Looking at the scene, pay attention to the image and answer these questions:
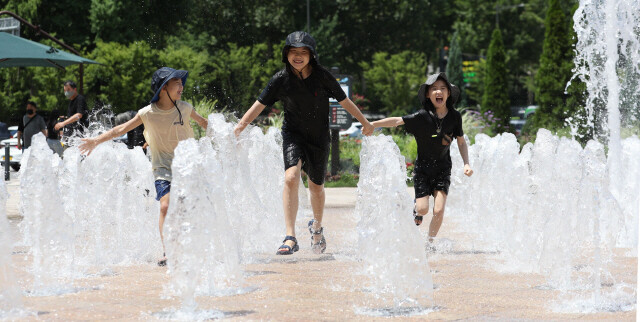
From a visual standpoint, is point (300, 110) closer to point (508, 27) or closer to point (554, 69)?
point (554, 69)

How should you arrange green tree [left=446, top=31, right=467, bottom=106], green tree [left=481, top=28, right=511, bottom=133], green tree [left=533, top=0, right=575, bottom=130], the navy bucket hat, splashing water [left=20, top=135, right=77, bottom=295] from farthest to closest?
green tree [left=446, top=31, right=467, bottom=106] → green tree [left=481, top=28, right=511, bottom=133] → green tree [left=533, top=0, right=575, bottom=130] → the navy bucket hat → splashing water [left=20, top=135, right=77, bottom=295]

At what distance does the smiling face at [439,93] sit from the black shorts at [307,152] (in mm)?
875

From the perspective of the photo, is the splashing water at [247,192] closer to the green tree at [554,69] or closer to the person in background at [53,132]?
the person in background at [53,132]

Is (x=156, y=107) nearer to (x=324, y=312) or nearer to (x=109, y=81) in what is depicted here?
(x=324, y=312)

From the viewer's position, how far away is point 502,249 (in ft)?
25.8

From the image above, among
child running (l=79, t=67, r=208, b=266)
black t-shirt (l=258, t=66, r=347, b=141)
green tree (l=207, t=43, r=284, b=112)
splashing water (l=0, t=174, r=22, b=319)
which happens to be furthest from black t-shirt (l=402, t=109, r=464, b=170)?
green tree (l=207, t=43, r=284, b=112)

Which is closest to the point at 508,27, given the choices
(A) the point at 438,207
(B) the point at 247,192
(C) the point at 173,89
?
(B) the point at 247,192

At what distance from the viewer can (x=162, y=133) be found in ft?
21.0

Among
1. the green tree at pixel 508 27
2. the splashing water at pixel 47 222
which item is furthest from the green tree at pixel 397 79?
the splashing water at pixel 47 222

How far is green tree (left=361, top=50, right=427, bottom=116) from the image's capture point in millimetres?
44000

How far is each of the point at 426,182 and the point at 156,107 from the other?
2.14 metres

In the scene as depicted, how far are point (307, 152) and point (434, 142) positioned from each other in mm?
968

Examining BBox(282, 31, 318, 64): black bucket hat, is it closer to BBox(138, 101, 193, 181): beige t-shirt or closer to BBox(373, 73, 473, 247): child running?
BBox(373, 73, 473, 247): child running

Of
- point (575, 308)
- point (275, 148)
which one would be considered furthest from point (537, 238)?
point (275, 148)
